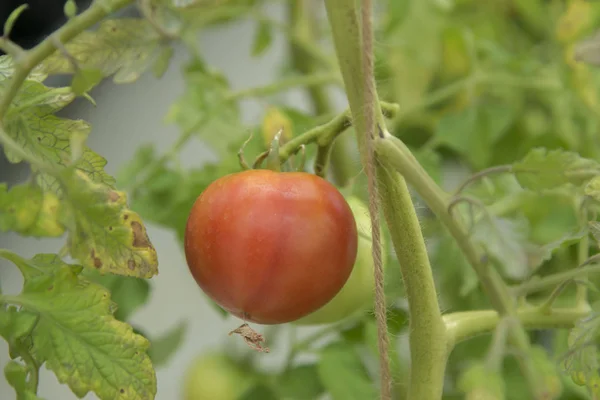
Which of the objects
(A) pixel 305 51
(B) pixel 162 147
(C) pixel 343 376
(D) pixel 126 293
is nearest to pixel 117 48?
(D) pixel 126 293

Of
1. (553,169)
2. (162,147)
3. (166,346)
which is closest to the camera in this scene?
(553,169)

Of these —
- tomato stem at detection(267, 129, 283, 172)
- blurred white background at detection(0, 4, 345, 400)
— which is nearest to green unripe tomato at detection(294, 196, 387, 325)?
tomato stem at detection(267, 129, 283, 172)

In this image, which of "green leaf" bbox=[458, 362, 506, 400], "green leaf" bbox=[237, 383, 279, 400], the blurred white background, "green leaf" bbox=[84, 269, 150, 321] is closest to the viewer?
"green leaf" bbox=[458, 362, 506, 400]

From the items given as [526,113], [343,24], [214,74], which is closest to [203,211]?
[343,24]

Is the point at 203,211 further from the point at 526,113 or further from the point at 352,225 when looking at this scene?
the point at 526,113

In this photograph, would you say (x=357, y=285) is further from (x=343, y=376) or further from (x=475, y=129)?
(x=475, y=129)

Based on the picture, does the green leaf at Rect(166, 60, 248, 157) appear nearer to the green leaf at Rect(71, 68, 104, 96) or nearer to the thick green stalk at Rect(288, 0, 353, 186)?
the thick green stalk at Rect(288, 0, 353, 186)
